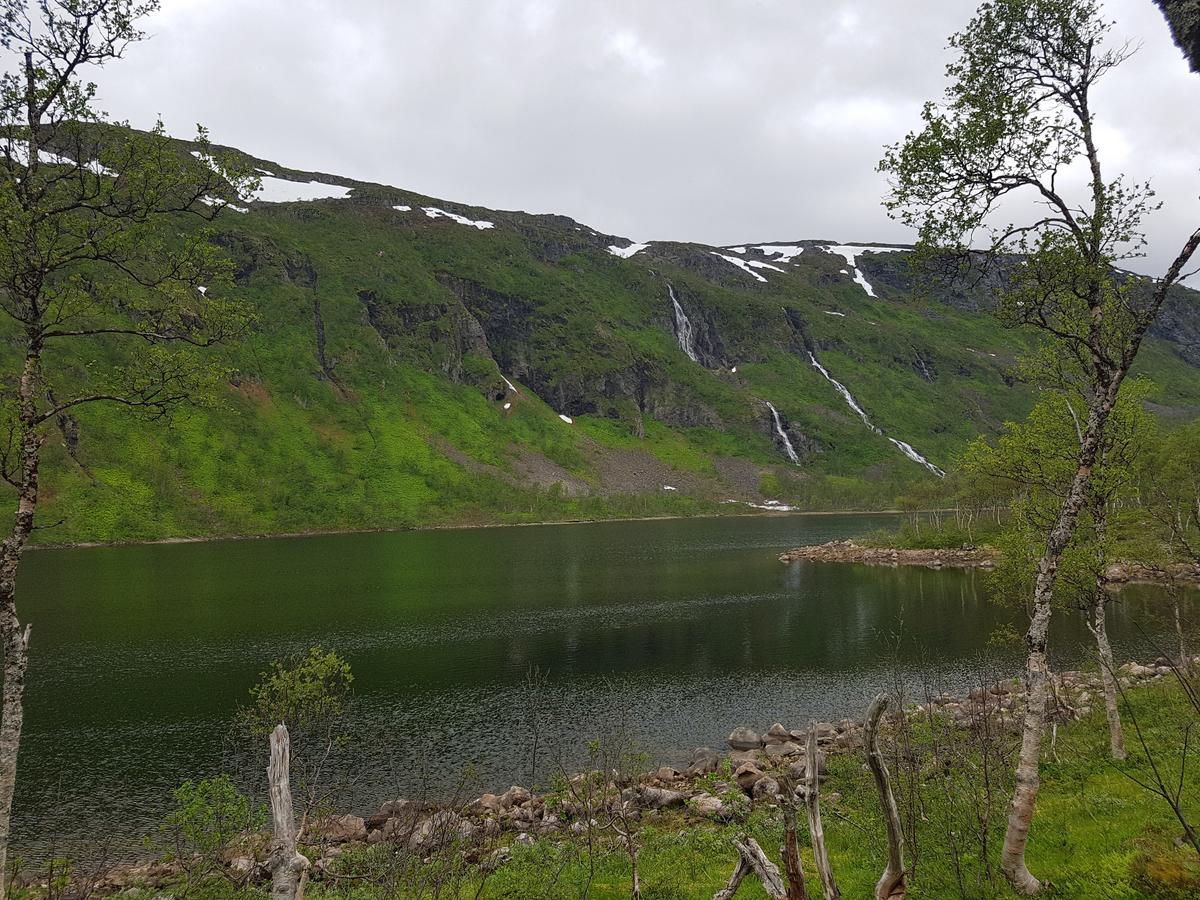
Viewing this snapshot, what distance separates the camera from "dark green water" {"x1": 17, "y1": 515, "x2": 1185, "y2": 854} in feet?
90.6

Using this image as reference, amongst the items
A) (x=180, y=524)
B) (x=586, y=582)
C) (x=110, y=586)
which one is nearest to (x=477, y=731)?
(x=586, y=582)

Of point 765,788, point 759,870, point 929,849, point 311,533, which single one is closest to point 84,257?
point 759,870

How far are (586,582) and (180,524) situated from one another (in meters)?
114

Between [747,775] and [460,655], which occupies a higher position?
[747,775]

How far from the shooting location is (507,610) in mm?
61031

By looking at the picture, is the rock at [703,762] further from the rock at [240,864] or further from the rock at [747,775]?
the rock at [240,864]

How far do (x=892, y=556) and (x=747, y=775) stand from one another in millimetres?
79222

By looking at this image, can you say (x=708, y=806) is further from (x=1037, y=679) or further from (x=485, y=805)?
(x=1037, y=679)

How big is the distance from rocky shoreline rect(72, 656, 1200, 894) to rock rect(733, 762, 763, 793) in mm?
36

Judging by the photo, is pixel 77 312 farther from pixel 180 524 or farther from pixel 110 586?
pixel 180 524

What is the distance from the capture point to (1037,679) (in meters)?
9.92

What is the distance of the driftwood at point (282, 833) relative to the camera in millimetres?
7199

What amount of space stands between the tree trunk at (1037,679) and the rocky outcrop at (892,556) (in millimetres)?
79477

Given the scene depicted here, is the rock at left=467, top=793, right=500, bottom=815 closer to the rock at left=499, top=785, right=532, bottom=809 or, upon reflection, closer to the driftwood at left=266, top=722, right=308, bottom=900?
the rock at left=499, top=785, right=532, bottom=809
